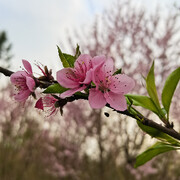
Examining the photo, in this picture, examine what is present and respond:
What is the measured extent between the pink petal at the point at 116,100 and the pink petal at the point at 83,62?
0.09 metres

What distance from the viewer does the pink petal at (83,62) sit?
24.9 inches

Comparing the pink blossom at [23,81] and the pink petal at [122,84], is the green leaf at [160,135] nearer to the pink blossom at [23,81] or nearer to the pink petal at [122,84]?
the pink petal at [122,84]

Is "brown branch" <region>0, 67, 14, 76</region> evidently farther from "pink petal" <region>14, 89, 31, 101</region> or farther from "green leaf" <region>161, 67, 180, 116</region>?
"green leaf" <region>161, 67, 180, 116</region>

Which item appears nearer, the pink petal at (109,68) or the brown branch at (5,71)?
the brown branch at (5,71)

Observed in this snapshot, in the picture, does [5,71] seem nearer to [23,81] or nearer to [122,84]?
[23,81]

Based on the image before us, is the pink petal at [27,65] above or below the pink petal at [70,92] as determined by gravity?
above

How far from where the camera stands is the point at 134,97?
0.73 meters

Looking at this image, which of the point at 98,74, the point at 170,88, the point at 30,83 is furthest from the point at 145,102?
the point at 30,83

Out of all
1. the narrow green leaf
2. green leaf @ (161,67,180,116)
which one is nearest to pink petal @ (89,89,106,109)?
the narrow green leaf

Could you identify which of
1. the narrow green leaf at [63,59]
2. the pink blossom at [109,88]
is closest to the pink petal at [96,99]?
the pink blossom at [109,88]

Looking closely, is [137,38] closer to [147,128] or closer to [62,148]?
[62,148]

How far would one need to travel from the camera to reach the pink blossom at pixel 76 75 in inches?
23.4

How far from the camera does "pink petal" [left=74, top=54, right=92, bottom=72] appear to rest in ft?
2.08

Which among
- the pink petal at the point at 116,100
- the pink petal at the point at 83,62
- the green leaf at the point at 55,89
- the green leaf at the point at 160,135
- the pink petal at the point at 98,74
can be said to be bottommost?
the green leaf at the point at 160,135
